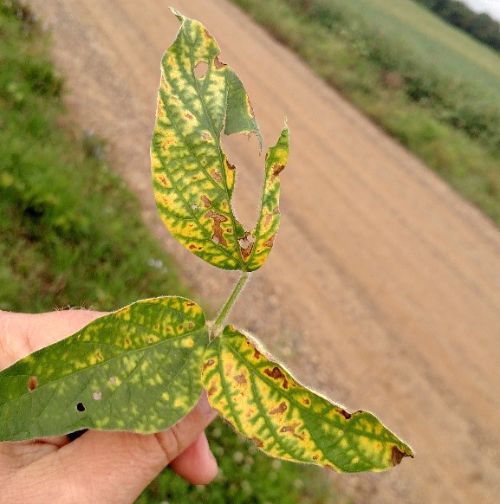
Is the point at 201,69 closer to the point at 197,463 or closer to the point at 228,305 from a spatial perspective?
the point at 228,305

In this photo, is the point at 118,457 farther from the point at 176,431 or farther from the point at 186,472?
the point at 186,472

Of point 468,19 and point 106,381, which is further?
point 468,19

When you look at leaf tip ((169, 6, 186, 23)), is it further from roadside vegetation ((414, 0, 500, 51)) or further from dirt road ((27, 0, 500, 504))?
roadside vegetation ((414, 0, 500, 51))

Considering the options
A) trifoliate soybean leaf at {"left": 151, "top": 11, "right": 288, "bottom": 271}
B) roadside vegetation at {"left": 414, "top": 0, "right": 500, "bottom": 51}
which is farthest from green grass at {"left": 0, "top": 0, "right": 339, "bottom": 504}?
roadside vegetation at {"left": 414, "top": 0, "right": 500, "bottom": 51}

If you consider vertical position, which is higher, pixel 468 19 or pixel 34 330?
pixel 468 19

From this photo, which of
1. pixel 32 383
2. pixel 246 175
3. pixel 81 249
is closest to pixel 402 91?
pixel 246 175

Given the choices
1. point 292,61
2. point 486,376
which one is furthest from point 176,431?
point 292,61
